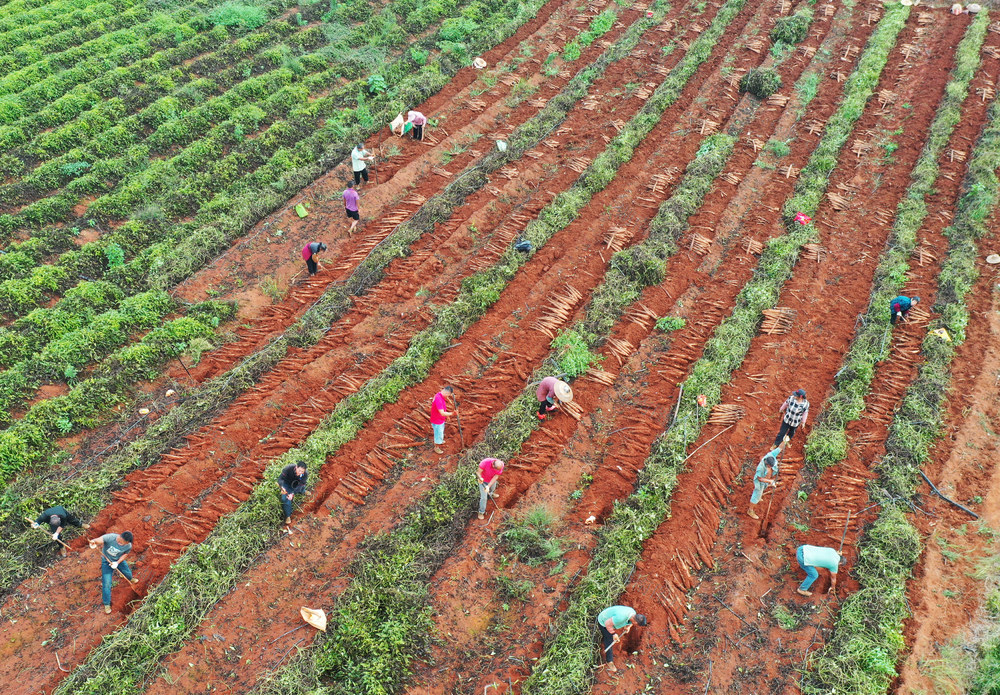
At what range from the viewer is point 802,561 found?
8.21 metres

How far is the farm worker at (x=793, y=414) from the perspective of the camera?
9.48 metres

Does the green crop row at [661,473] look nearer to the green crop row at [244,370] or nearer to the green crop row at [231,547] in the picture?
the green crop row at [231,547]

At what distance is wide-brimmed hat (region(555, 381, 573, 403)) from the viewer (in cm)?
1025

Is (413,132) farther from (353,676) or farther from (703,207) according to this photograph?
(353,676)

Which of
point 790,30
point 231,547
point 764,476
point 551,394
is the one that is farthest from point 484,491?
point 790,30

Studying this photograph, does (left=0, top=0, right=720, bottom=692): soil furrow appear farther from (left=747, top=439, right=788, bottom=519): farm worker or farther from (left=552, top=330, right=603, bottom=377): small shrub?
(left=747, top=439, right=788, bottom=519): farm worker

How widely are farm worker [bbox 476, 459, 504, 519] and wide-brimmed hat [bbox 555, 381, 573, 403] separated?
64.8 inches

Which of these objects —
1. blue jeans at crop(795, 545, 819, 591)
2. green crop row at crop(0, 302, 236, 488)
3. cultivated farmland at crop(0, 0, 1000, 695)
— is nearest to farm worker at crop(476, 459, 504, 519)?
cultivated farmland at crop(0, 0, 1000, 695)

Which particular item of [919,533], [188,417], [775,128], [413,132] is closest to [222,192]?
[413,132]

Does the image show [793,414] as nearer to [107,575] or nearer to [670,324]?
[670,324]

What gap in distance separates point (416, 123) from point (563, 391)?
30.6 ft

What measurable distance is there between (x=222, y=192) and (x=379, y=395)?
7.65 m

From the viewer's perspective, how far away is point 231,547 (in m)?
9.00

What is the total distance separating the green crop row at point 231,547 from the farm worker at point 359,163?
4.17m
